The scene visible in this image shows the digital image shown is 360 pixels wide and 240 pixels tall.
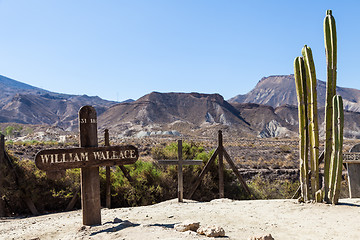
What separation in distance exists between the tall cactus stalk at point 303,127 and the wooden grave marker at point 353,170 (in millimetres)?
1879

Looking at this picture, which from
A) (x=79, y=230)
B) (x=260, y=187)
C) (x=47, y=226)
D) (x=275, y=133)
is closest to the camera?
(x=79, y=230)

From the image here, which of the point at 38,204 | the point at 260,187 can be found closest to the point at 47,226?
the point at 38,204

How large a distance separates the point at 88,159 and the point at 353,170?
7663 millimetres

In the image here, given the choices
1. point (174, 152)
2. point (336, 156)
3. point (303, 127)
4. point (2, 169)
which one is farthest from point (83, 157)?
point (174, 152)

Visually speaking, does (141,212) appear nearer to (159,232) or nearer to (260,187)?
(159,232)

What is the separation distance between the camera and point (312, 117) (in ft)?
26.8

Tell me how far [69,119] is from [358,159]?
165602mm

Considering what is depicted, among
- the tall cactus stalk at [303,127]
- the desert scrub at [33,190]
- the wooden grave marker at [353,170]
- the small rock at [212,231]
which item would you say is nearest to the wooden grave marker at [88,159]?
the small rock at [212,231]

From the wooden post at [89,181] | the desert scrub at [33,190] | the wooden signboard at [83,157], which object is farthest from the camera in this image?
the desert scrub at [33,190]

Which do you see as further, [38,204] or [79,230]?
[38,204]

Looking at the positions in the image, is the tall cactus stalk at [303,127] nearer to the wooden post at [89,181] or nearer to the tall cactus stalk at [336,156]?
the tall cactus stalk at [336,156]

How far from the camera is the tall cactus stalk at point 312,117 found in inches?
318

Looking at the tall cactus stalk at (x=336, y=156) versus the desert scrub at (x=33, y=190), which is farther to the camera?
the desert scrub at (x=33, y=190)

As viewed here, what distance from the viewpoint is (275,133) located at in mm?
99750
